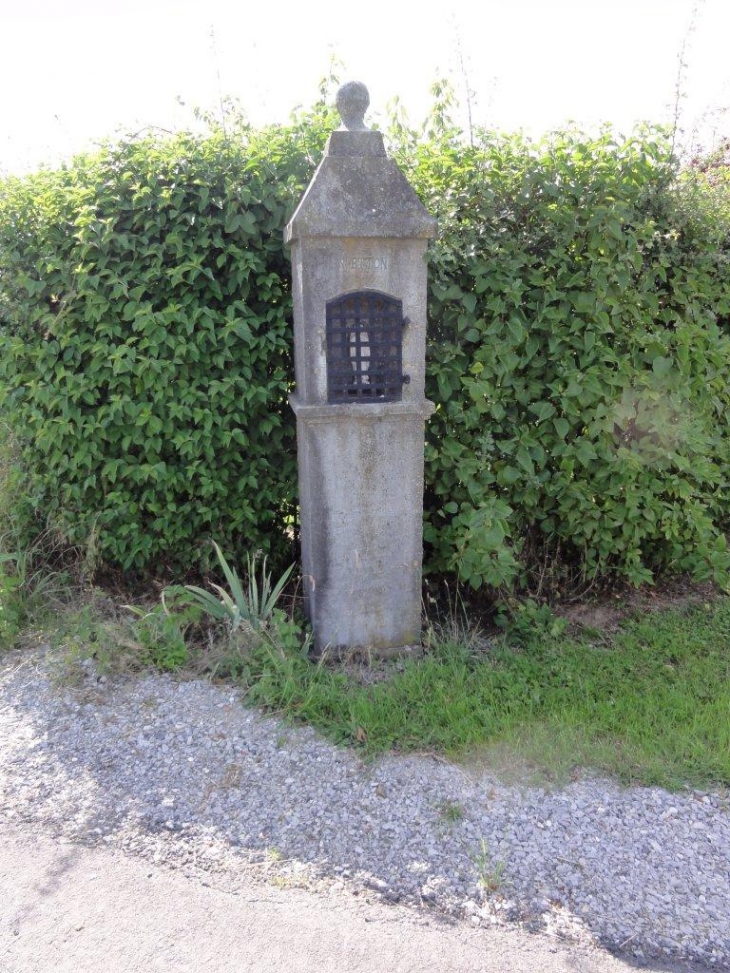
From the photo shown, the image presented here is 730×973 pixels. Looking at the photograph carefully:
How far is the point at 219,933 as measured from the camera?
257 centimetres

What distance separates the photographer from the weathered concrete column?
147 inches

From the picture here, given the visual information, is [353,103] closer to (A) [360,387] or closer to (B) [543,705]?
(A) [360,387]

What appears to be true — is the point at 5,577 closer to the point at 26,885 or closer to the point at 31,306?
the point at 31,306

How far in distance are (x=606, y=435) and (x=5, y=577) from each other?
137 inches

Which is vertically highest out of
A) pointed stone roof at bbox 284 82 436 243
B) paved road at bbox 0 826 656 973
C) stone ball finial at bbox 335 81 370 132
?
stone ball finial at bbox 335 81 370 132

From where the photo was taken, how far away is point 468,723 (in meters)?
3.57

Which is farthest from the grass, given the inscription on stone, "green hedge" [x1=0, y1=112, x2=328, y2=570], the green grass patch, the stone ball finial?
the stone ball finial

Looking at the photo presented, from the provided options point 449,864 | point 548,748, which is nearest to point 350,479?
point 548,748

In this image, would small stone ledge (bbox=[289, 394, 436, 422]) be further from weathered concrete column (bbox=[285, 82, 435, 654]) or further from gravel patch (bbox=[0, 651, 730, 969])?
gravel patch (bbox=[0, 651, 730, 969])

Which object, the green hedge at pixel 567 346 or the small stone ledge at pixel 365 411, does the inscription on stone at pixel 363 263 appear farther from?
the small stone ledge at pixel 365 411

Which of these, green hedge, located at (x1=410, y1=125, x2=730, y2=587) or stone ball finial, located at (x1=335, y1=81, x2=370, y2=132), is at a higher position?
stone ball finial, located at (x1=335, y1=81, x2=370, y2=132)

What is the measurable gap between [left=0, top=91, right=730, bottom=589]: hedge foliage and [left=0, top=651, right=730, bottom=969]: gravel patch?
1275 millimetres

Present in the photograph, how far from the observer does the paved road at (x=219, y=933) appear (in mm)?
2465

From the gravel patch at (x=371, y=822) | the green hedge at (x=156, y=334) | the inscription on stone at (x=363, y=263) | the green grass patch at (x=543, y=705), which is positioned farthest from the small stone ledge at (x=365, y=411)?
the gravel patch at (x=371, y=822)
